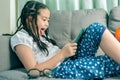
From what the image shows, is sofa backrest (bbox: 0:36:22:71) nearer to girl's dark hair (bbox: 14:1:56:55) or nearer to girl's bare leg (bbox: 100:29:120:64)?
girl's dark hair (bbox: 14:1:56:55)

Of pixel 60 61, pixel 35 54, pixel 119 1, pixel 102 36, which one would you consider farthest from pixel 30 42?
pixel 119 1

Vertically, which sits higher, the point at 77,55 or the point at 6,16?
the point at 6,16

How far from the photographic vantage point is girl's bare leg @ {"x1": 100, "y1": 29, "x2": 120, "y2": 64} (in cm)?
118

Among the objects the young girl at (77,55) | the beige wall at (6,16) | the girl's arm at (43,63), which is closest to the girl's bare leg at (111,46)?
the young girl at (77,55)

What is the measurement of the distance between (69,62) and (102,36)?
0.25 metres

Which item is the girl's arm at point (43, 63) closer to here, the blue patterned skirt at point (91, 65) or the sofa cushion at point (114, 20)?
the blue patterned skirt at point (91, 65)

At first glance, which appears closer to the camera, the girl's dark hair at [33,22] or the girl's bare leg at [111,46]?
the girl's bare leg at [111,46]

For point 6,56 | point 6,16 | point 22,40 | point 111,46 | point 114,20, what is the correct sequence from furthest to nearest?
point 6,16
point 114,20
point 6,56
point 22,40
point 111,46

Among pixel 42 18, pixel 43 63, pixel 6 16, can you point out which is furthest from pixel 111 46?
pixel 6 16

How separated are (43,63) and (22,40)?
19 centimetres

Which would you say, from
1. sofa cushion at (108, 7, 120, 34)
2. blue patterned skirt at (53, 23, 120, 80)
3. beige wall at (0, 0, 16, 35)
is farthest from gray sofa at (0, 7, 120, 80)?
beige wall at (0, 0, 16, 35)

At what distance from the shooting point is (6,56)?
1460 mm

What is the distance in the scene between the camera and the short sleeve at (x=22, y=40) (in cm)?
134

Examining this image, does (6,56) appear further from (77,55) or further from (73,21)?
(73,21)
